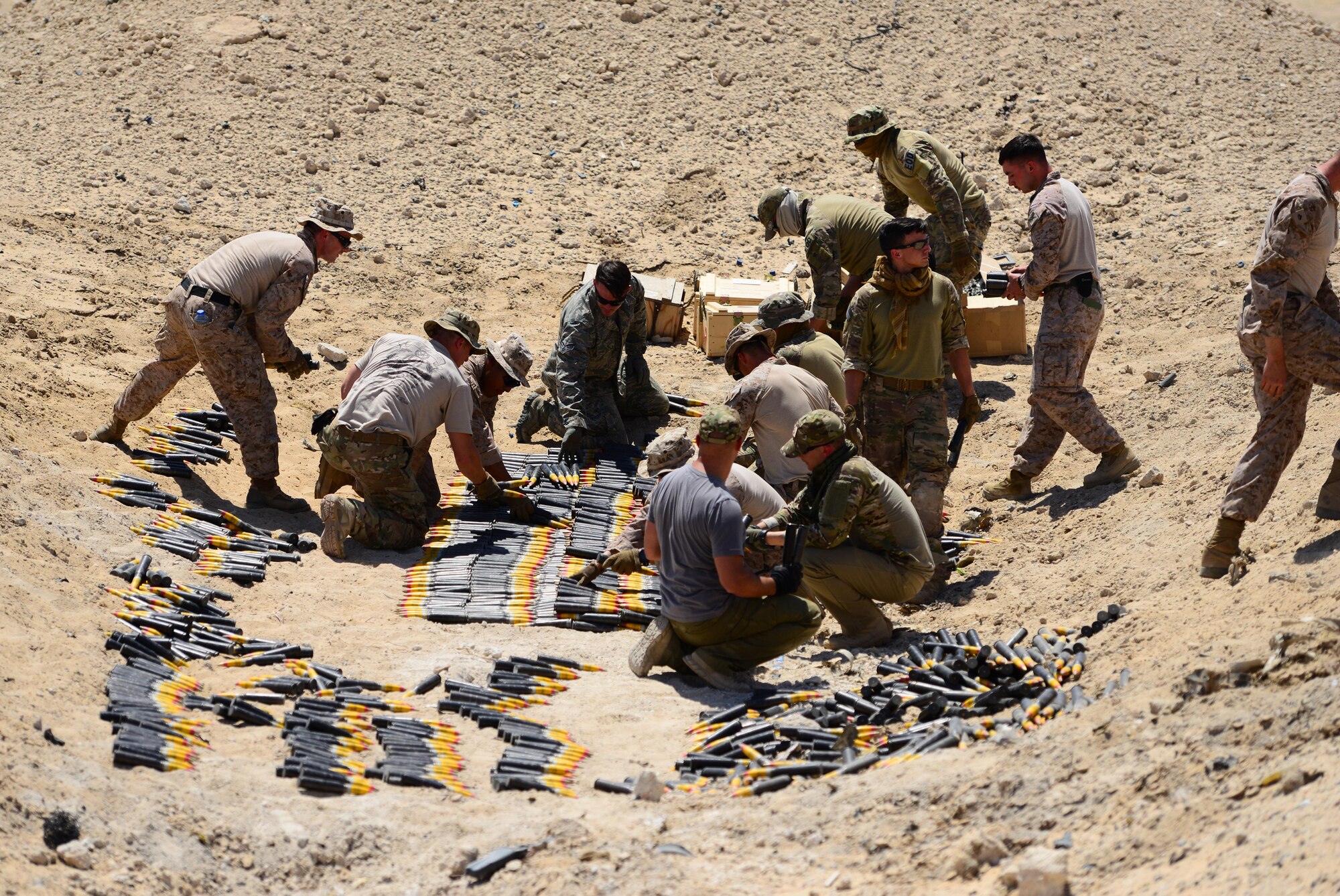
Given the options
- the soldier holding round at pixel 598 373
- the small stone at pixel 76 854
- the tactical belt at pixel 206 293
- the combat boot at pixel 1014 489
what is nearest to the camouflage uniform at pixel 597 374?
the soldier holding round at pixel 598 373

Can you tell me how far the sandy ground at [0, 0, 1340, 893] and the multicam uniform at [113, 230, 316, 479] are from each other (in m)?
0.79

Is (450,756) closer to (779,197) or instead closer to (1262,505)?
(1262,505)

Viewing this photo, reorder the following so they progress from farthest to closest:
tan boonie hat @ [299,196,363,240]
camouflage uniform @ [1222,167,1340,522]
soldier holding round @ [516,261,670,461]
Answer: soldier holding round @ [516,261,670,461] → tan boonie hat @ [299,196,363,240] → camouflage uniform @ [1222,167,1340,522]

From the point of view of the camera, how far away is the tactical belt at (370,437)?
394 inches

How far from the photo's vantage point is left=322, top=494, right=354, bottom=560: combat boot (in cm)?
988

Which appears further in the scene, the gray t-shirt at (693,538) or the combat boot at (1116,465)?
the combat boot at (1116,465)

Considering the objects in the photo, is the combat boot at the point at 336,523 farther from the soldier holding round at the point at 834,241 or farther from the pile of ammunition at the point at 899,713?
the soldier holding round at the point at 834,241

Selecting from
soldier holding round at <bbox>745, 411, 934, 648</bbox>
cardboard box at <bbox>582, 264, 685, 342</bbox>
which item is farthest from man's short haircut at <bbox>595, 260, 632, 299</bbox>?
soldier holding round at <bbox>745, 411, 934, 648</bbox>

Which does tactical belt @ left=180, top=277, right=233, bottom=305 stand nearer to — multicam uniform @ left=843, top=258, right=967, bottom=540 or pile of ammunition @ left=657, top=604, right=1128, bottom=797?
multicam uniform @ left=843, top=258, right=967, bottom=540

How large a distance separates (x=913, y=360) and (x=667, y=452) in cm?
185

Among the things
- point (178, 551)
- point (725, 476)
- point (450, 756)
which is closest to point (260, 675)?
point (450, 756)

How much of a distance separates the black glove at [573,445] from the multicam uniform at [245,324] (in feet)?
7.93

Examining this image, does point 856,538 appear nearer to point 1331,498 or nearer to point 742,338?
point 742,338

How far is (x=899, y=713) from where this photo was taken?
7098mm
